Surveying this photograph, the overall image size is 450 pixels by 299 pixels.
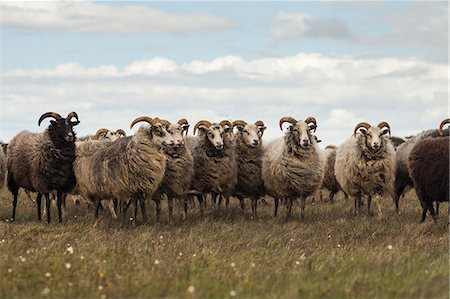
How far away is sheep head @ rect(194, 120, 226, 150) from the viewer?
16.5 meters

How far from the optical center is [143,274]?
7863mm

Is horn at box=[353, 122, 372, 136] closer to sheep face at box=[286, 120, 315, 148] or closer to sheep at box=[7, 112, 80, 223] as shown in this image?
sheep face at box=[286, 120, 315, 148]

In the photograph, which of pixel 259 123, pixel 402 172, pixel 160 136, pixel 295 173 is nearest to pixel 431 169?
pixel 295 173

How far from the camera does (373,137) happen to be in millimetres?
16766

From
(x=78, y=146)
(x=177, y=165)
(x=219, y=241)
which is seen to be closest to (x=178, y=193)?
(x=177, y=165)

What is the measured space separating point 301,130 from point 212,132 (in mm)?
2287

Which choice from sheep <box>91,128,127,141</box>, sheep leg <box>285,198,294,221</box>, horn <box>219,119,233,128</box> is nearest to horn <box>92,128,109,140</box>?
sheep <box>91,128,127,141</box>

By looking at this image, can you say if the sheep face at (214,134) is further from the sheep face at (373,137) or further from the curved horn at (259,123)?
the sheep face at (373,137)

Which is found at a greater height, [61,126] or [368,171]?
[61,126]

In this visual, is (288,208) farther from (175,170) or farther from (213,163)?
(175,170)

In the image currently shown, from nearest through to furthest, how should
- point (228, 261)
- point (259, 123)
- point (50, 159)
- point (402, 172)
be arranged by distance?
point (228, 261)
point (50, 159)
point (402, 172)
point (259, 123)

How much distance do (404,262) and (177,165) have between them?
7.64 m

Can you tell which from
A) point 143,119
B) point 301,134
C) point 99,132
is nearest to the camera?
point 143,119

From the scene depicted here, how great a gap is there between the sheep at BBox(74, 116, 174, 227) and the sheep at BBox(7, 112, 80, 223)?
1.25 feet
